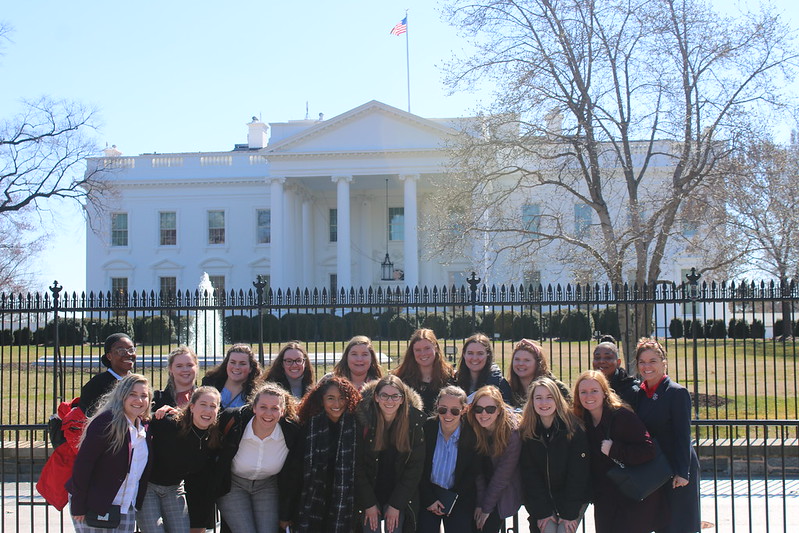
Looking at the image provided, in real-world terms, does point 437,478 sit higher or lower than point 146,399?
lower

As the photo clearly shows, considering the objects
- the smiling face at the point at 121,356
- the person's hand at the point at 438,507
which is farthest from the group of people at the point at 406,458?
the smiling face at the point at 121,356

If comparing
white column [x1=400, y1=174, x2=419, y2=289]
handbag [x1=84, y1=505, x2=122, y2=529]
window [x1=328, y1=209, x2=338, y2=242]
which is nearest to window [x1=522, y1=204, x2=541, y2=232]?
handbag [x1=84, y1=505, x2=122, y2=529]

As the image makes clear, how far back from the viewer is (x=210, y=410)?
5.12 metres

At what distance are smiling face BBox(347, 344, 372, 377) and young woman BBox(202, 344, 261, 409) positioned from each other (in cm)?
71

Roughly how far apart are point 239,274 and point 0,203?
61.4ft

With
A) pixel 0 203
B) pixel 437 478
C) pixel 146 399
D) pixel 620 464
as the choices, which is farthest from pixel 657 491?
pixel 0 203

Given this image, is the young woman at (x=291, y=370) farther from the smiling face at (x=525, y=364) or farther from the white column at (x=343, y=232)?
the white column at (x=343, y=232)

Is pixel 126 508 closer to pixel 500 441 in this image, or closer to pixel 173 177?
pixel 500 441

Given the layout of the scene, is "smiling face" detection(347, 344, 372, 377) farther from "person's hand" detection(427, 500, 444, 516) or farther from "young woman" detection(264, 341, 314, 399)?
"person's hand" detection(427, 500, 444, 516)

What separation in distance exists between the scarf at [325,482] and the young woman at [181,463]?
653 millimetres

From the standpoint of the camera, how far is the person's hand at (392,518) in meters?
5.21

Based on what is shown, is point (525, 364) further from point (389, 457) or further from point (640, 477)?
point (389, 457)

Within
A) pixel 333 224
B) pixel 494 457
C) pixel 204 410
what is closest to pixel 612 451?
pixel 494 457

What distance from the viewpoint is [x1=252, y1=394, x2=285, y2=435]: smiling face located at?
5.12 metres
